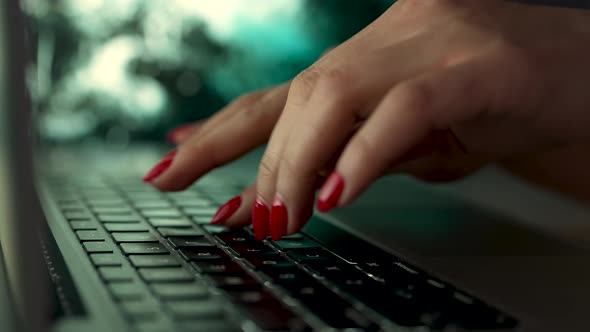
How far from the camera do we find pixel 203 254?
53 centimetres

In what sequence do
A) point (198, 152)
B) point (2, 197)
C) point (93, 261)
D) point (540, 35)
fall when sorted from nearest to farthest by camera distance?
point (2, 197), point (93, 261), point (540, 35), point (198, 152)

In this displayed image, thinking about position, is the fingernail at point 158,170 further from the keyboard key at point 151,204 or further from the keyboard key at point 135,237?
the keyboard key at point 135,237

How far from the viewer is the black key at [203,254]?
0.52m

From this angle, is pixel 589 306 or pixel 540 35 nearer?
pixel 589 306

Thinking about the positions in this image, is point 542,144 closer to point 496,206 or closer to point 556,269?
point 556,269

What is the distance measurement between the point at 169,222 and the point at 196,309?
0.29m

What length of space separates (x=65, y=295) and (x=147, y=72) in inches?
41.0

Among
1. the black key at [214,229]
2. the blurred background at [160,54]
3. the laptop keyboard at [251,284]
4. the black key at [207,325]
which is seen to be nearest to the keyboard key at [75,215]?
the laptop keyboard at [251,284]

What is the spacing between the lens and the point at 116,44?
137cm

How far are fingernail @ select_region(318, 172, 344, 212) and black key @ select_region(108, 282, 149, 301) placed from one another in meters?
0.14

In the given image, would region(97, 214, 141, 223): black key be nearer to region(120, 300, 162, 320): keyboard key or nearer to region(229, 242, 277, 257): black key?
region(229, 242, 277, 257): black key

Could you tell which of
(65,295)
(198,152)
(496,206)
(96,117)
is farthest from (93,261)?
(96,117)

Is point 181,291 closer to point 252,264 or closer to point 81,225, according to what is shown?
point 252,264

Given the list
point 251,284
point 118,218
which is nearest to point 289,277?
point 251,284
